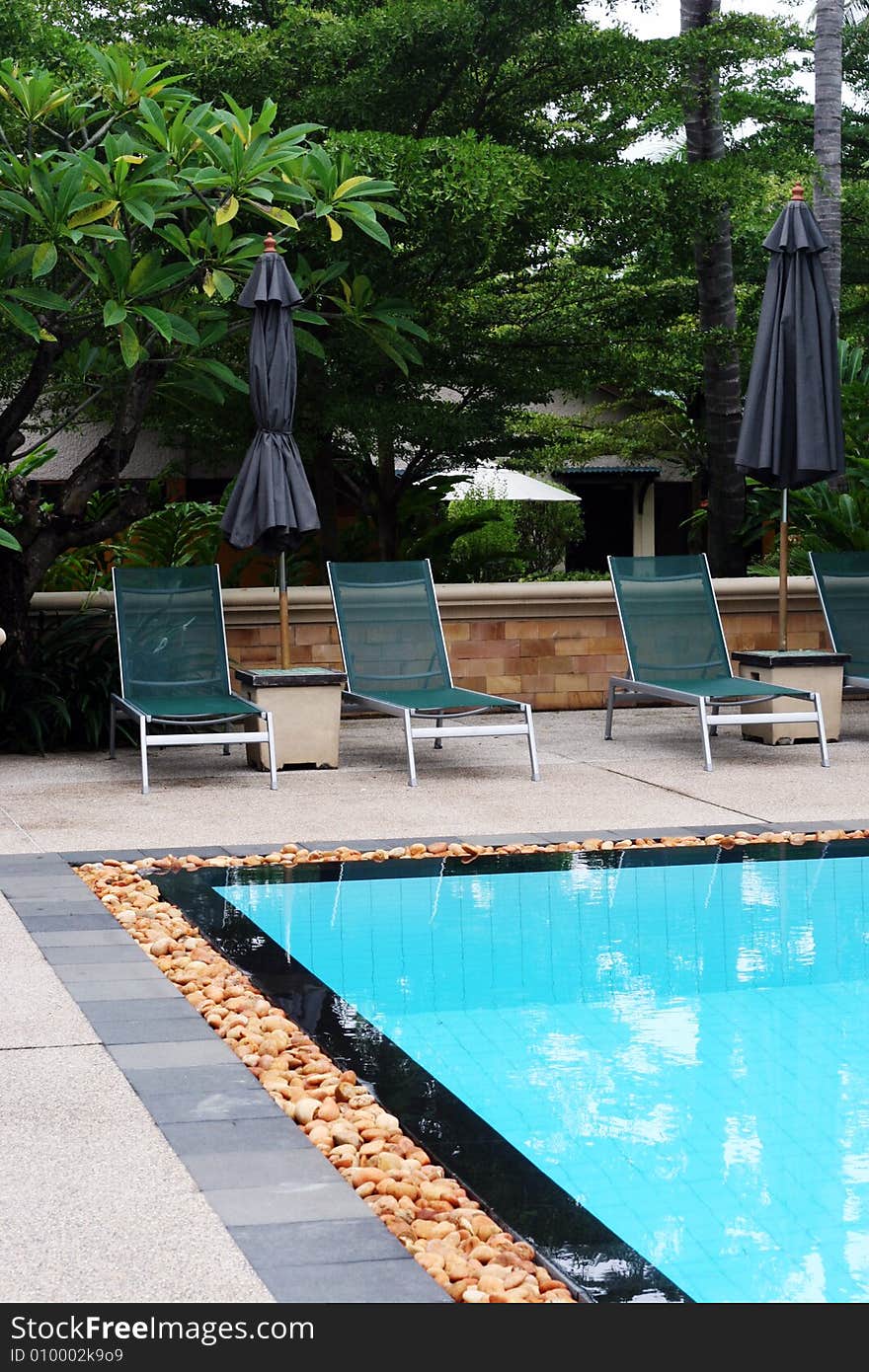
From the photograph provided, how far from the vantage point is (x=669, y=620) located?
1000cm

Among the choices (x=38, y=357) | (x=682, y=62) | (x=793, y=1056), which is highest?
(x=682, y=62)

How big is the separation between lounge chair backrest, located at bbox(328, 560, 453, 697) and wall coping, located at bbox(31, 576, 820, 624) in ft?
3.83

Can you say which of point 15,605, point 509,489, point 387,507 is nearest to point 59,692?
point 15,605

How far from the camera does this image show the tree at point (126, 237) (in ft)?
27.0

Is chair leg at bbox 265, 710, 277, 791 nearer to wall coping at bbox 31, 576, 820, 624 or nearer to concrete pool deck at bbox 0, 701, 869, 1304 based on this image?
concrete pool deck at bbox 0, 701, 869, 1304

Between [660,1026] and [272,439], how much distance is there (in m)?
5.53

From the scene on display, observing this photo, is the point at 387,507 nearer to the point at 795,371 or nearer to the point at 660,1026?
the point at 795,371

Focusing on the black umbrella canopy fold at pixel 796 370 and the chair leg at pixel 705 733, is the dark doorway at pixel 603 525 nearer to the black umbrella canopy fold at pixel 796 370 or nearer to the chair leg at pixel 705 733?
the black umbrella canopy fold at pixel 796 370

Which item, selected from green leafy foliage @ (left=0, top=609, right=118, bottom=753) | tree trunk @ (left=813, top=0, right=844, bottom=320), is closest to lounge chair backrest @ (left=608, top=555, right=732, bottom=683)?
green leafy foliage @ (left=0, top=609, right=118, bottom=753)

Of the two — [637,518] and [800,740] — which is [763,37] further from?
[637,518]

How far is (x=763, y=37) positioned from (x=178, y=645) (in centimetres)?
795

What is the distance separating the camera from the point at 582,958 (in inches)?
205
